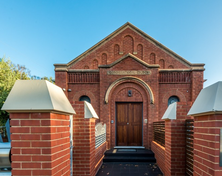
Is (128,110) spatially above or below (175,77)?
below

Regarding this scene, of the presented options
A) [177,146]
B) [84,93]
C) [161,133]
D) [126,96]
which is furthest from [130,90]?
[177,146]

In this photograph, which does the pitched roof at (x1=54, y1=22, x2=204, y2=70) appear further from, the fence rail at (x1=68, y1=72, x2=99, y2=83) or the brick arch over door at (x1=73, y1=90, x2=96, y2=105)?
the brick arch over door at (x1=73, y1=90, x2=96, y2=105)

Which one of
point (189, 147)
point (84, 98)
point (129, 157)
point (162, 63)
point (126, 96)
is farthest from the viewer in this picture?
point (162, 63)

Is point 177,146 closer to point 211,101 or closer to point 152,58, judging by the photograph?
point 211,101

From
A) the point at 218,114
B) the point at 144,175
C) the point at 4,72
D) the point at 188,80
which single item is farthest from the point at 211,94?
the point at 4,72

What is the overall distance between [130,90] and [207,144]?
7.64 metres

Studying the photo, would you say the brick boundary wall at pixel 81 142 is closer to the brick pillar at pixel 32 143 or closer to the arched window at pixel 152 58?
the brick pillar at pixel 32 143

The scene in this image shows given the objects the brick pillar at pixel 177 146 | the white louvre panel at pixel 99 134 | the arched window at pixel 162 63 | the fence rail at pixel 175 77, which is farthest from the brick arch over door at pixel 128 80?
the brick pillar at pixel 177 146

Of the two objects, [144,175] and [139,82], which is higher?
[139,82]

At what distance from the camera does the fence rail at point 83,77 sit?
9867 mm

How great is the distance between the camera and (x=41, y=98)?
1.75 m

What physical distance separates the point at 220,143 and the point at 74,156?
3.32 meters

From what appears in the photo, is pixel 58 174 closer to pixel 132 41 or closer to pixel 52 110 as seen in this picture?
pixel 52 110

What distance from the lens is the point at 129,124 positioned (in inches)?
377
